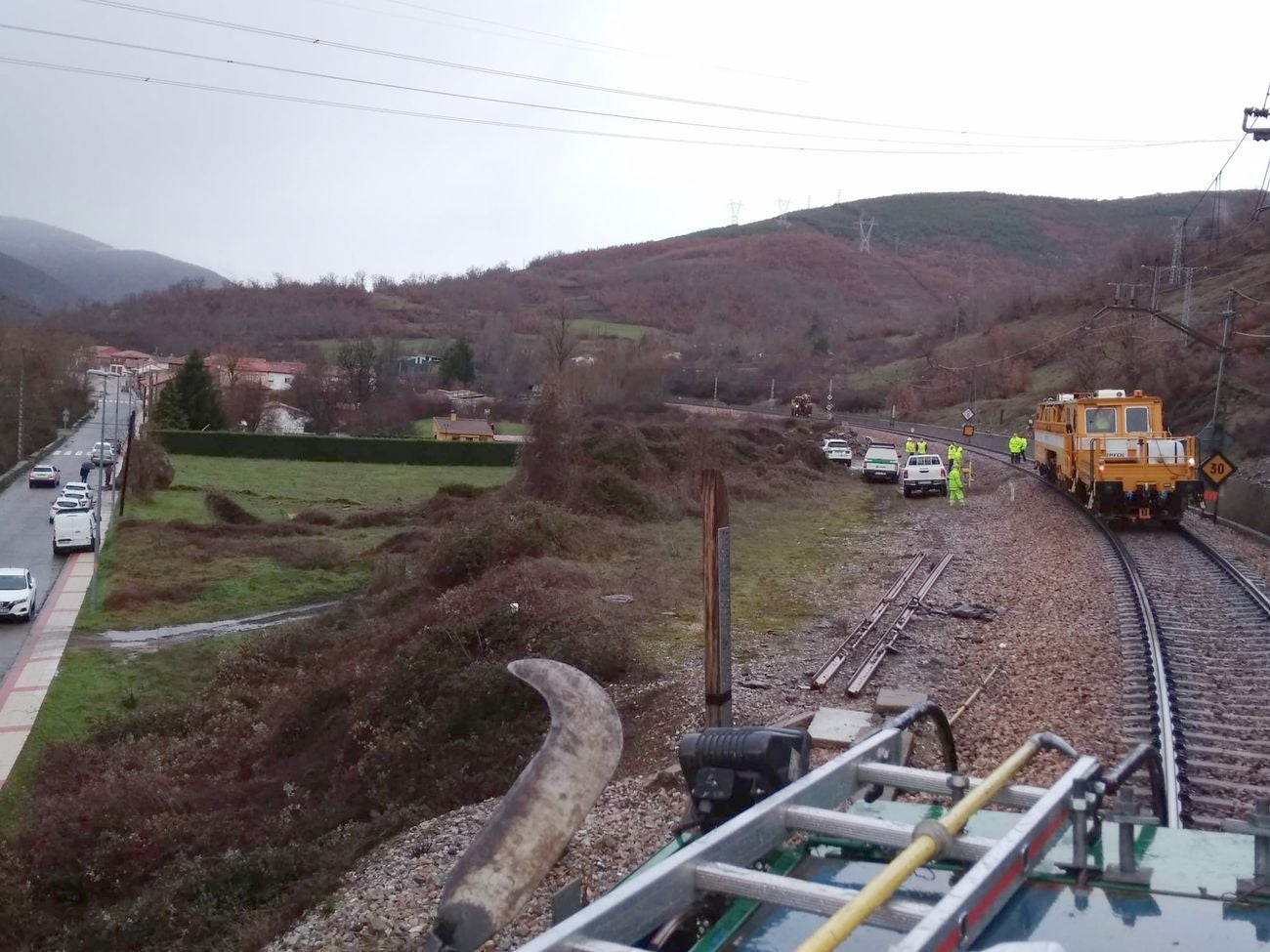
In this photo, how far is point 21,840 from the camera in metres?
14.0

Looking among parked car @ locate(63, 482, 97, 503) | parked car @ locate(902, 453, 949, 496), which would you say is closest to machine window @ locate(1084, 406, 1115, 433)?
parked car @ locate(902, 453, 949, 496)

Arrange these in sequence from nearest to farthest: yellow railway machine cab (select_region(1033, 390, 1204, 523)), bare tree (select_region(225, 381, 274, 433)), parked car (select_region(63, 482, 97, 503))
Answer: yellow railway machine cab (select_region(1033, 390, 1204, 523))
parked car (select_region(63, 482, 97, 503))
bare tree (select_region(225, 381, 274, 433))

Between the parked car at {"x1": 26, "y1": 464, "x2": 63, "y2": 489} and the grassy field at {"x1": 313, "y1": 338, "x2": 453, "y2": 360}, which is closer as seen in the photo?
the parked car at {"x1": 26, "y1": 464, "x2": 63, "y2": 489}

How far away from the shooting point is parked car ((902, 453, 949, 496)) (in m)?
37.7

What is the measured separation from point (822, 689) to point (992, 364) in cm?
8404

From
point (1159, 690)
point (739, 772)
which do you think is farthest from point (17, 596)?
point (739, 772)

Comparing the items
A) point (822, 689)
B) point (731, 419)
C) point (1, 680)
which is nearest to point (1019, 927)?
point (822, 689)

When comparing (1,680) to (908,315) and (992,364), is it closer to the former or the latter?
(992,364)

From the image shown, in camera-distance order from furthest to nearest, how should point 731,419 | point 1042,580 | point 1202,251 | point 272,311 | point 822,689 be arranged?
point 272,311 → point 1202,251 → point 731,419 → point 1042,580 → point 822,689

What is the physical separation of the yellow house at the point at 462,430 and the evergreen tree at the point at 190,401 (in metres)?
16.2

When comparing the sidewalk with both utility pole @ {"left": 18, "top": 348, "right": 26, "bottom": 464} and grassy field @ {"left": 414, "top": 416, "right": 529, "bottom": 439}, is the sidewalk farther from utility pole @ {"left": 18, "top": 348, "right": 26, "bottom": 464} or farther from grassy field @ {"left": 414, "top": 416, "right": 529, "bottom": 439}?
grassy field @ {"left": 414, "top": 416, "right": 529, "bottom": 439}

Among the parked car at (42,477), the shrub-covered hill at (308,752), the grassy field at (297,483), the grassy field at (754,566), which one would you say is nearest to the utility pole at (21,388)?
the parked car at (42,477)

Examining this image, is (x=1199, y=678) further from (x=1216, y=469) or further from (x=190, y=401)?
(x=190, y=401)

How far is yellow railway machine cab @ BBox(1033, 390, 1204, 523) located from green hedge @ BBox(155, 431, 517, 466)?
166ft
